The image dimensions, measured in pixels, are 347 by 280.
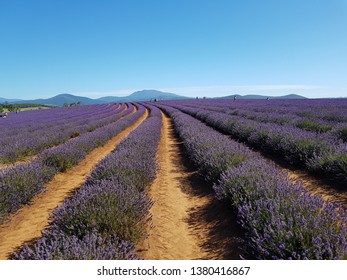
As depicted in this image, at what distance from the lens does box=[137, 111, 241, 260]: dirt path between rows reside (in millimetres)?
2844

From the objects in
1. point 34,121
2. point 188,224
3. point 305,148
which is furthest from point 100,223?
point 34,121

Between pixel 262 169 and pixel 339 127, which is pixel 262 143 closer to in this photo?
pixel 339 127

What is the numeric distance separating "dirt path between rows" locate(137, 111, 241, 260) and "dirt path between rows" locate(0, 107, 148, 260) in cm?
165

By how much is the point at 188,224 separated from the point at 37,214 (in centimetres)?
247

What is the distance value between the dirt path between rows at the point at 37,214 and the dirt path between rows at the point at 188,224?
165cm

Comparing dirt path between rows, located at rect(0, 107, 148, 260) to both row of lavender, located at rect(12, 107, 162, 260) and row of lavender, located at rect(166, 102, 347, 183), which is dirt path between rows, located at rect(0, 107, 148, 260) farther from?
row of lavender, located at rect(166, 102, 347, 183)

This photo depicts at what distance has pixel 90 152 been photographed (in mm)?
9023

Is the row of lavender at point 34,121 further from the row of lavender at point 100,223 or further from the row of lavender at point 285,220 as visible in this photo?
the row of lavender at point 285,220

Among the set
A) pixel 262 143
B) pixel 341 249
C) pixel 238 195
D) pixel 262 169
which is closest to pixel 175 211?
pixel 238 195

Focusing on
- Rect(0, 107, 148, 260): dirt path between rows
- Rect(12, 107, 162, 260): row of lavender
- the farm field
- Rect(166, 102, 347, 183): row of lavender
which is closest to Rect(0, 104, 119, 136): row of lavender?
Rect(0, 107, 148, 260): dirt path between rows

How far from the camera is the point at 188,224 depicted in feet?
11.9

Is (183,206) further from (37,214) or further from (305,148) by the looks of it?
(305,148)

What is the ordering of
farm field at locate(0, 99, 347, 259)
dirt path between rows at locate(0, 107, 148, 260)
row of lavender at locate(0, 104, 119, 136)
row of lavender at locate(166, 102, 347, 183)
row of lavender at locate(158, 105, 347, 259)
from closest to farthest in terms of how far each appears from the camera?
row of lavender at locate(158, 105, 347, 259), farm field at locate(0, 99, 347, 259), dirt path between rows at locate(0, 107, 148, 260), row of lavender at locate(166, 102, 347, 183), row of lavender at locate(0, 104, 119, 136)
